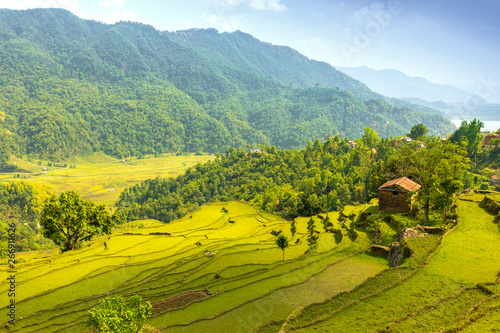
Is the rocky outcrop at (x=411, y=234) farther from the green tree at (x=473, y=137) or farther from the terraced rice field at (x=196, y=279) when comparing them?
the green tree at (x=473, y=137)

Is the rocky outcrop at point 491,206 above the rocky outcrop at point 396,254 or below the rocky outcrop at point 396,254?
above

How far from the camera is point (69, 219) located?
31078 mm

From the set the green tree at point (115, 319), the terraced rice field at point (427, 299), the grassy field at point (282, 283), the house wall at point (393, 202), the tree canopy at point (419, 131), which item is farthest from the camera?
the tree canopy at point (419, 131)

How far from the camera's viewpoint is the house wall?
3102cm

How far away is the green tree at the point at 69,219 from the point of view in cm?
3045

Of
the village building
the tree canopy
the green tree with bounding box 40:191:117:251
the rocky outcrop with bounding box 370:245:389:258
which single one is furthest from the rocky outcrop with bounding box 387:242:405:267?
the tree canopy

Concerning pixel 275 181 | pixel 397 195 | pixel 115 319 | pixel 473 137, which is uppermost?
pixel 473 137

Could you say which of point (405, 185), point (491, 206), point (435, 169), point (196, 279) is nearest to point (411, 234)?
point (435, 169)

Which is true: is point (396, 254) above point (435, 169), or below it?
below

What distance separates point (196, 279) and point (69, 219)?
1766 centimetres

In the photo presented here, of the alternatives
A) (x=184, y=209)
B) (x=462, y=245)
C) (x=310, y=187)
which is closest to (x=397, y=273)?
(x=462, y=245)

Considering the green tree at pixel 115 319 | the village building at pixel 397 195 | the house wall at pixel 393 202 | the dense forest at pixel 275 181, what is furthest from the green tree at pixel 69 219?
the dense forest at pixel 275 181

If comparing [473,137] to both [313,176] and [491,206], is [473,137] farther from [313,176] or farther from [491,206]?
[491,206]

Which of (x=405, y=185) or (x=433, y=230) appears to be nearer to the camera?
(x=433, y=230)
